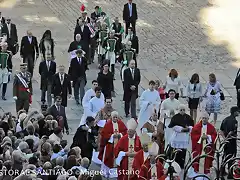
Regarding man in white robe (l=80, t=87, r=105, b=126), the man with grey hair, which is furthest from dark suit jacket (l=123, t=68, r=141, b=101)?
the man with grey hair

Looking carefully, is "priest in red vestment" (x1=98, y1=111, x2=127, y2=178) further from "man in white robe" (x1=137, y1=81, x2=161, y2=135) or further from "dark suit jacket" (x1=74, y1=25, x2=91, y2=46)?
"dark suit jacket" (x1=74, y1=25, x2=91, y2=46)

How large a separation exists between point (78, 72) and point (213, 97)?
13.1 ft

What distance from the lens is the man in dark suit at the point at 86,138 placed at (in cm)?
1809

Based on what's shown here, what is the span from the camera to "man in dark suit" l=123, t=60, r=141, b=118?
75.3 ft

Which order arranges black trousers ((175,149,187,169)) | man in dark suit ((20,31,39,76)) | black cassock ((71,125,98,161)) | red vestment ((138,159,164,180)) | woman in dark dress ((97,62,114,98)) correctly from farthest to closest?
man in dark suit ((20,31,39,76)) < woman in dark dress ((97,62,114,98)) < black trousers ((175,149,187,169)) < black cassock ((71,125,98,161)) < red vestment ((138,159,164,180))

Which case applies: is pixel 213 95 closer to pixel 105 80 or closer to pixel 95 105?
pixel 105 80

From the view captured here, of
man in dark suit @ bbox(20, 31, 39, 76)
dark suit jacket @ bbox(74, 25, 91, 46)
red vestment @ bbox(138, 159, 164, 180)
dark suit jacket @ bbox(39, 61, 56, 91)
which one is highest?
dark suit jacket @ bbox(74, 25, 91, 46)

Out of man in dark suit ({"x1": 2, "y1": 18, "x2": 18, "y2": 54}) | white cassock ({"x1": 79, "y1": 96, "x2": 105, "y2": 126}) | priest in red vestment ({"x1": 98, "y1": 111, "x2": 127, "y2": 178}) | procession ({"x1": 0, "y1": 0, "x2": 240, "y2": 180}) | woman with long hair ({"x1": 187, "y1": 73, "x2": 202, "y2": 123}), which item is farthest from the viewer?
man in dark suit ({"x1": 2, "y1": 18, "x2": 18, "y2": 54})

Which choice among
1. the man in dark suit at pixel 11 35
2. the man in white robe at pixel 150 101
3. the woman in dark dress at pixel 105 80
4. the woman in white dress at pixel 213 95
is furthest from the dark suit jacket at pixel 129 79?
the man in dark suit at pixel 11 35

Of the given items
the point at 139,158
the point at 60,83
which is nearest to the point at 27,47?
the point at 60,83

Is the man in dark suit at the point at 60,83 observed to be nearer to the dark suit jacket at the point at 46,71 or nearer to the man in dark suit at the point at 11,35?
the dark suit jacket at the point at 46,71

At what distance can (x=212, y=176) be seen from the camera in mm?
19375

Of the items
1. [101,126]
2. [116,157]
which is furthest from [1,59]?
[116,157]

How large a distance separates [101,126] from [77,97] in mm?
4547
